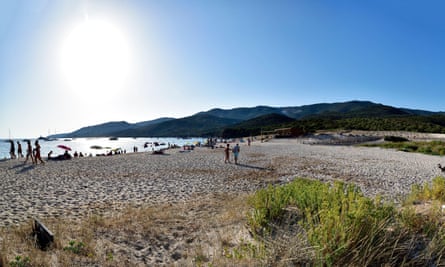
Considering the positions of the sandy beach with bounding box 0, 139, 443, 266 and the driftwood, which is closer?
the driftwood

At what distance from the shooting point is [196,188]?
33.4 feet

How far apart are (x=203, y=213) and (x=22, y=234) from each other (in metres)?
3.93

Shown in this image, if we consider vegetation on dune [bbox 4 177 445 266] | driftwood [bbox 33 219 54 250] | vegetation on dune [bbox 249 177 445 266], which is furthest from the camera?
driftwood [bbox 33 219 54 250]

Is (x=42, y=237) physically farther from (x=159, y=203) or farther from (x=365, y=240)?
(x=365, y=240)

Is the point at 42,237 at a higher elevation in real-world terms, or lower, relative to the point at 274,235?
higher

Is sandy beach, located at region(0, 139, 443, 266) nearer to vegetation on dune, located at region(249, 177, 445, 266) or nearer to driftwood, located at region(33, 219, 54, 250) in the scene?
driftwood, located at region(33, 219, 54, 250)

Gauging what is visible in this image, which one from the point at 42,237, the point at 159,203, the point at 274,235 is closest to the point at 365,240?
the point at 274,235

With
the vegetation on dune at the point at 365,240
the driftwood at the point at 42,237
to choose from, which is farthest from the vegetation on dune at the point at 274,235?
the driftwood at the point at 42,237

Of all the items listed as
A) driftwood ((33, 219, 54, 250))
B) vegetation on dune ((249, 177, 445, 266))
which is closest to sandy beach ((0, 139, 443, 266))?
driftwood ((33, 219, 54, 250))

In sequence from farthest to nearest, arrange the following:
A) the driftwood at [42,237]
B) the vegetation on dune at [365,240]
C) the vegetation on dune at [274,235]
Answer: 1. the driftwood at [42,237]
2. the vegetation on dune at [274,235]
3. the vegetation on dune at [365,240]

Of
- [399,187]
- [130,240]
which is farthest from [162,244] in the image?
[399,187]

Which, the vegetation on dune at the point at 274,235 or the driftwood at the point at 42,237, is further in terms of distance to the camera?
the driftwood at the point at 42,237

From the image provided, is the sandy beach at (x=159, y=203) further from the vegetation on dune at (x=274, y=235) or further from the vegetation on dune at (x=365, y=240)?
the vegetation on dune at (x=365, y=240)

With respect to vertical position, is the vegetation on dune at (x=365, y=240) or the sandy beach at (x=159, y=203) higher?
the vegetation on dune at (x=365, y=240)
